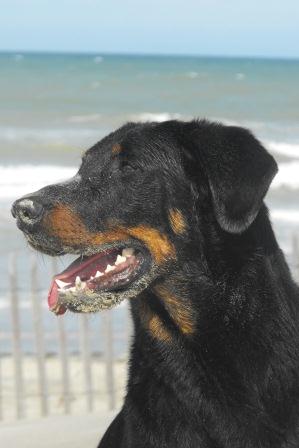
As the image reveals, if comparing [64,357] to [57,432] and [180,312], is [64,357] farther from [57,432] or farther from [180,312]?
[180,312]

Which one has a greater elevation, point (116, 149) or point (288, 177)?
point (116, 149)

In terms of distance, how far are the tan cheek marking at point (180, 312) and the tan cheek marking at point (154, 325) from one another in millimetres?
65

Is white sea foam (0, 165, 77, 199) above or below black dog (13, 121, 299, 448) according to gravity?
below

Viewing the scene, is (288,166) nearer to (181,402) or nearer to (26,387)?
(26,387)

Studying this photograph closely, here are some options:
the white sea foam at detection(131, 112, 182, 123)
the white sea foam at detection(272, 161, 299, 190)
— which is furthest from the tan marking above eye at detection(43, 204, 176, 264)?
the white sea foam at detection(131, 112, 182, 123)

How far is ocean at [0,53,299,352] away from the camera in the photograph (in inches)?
471

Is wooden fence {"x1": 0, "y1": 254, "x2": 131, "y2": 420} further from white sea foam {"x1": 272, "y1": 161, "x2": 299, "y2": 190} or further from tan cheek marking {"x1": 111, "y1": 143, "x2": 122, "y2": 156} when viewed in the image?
white sea foam {"x1": 272, "y1": 161, "x2": 299, "y2": 190}

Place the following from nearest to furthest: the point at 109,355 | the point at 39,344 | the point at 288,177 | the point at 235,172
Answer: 1. the point at 235,172
2. the point at 39,344
3. the point at 109,355
4. the point at 288,177

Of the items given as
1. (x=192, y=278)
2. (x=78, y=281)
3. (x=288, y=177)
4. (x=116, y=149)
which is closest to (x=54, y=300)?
(x=78, y=281)

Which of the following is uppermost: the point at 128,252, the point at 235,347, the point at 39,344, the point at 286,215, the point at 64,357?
the point at 128,252

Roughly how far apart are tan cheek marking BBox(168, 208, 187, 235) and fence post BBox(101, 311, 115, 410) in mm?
3135

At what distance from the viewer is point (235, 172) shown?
10.0ft

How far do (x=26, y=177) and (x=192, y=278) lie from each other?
14.9 m

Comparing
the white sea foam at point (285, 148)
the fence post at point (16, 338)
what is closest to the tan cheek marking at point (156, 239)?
the fence post at point (16, 338)
